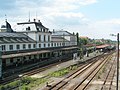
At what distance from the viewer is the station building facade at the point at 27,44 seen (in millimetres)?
49069

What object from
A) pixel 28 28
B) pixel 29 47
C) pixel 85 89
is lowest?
pixel 85 89

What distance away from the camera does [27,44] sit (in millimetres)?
62188

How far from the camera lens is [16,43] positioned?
5581 centimetres

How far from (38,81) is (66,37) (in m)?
72.7

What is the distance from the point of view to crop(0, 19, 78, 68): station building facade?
49069 millimetres

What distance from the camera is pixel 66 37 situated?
351 ft

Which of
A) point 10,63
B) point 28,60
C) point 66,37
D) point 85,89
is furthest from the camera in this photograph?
point 66,37

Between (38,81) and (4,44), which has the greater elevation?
(4,44)

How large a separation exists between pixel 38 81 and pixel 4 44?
59.4 ft

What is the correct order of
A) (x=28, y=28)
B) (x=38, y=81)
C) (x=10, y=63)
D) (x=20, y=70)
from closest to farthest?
(x=38, y=81) → (x=20, y=70) → (x=10, y=63) → (x=28, y=28)

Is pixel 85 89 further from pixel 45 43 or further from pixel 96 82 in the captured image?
pixel 45 43

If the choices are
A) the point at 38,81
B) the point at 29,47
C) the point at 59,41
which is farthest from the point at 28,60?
the point at 59,41

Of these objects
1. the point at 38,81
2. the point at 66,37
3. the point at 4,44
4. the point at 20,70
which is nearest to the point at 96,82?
the point at 38,81

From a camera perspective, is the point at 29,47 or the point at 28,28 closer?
the point at 29,47
